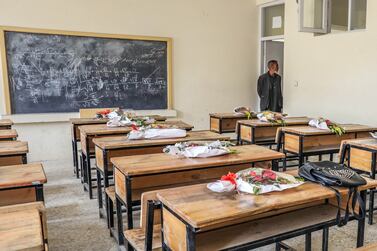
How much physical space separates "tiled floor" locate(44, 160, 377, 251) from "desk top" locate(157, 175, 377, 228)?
1.06 m

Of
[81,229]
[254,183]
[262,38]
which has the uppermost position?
[262,38]

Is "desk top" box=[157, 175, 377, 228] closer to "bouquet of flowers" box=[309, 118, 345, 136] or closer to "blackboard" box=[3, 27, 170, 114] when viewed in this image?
"bouquet of flowers" box=[309, 118, 345, 136]

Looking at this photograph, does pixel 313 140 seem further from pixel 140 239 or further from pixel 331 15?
pixel 331 15

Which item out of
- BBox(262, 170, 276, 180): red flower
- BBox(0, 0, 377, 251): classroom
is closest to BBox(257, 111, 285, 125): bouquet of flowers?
BBox(0, 0, 377, 251): classroom

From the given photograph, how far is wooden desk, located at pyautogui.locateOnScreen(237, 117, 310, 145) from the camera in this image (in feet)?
13.3

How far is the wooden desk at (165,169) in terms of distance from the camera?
6.51ft

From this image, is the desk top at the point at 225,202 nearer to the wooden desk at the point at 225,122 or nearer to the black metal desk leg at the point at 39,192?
the black metal desk leg at the point at 39,192

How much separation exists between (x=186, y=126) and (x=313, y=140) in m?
1.37

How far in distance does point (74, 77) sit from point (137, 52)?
1138 millimetres

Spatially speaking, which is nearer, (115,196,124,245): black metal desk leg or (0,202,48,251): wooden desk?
(0,202,48,251): wooden desk

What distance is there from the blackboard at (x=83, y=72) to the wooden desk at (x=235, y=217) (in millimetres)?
4262

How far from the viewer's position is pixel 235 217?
1.29m

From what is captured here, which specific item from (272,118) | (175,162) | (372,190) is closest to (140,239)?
(175,162)

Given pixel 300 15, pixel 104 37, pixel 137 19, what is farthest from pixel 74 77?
pixel 300 15
